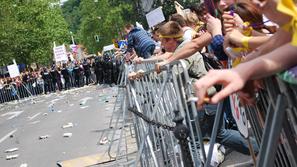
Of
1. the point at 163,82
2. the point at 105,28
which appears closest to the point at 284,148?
the point at 163,82

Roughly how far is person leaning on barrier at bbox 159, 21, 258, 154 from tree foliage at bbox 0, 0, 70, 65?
1683 inches

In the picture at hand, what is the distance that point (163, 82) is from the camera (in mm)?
4688

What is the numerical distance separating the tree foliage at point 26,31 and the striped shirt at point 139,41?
38647 millimetres

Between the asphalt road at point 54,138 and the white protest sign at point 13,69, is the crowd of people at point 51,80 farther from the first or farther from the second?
the asphalt road at point 54,138

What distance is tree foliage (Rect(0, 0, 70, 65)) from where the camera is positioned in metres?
48.2

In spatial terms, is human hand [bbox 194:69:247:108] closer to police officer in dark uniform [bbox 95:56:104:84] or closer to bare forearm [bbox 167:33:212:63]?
bare forearm [bbox 167:33:212:63]

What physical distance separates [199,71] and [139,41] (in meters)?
4.54

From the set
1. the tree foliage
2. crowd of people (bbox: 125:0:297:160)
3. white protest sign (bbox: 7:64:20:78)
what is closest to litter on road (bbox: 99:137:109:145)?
crowd of people (bbox: 125:0:297:160)

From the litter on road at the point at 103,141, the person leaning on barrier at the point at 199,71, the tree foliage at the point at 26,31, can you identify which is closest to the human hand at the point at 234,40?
the person leaning on barrier at the point at 199,71

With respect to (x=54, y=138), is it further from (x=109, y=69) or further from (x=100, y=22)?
(x=100, y=22)

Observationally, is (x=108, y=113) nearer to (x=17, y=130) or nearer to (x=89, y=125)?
(x=89, y=125)

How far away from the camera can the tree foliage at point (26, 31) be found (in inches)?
1897

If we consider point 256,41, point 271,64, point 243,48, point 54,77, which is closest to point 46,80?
point 54,77

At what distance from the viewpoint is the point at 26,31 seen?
171ft
